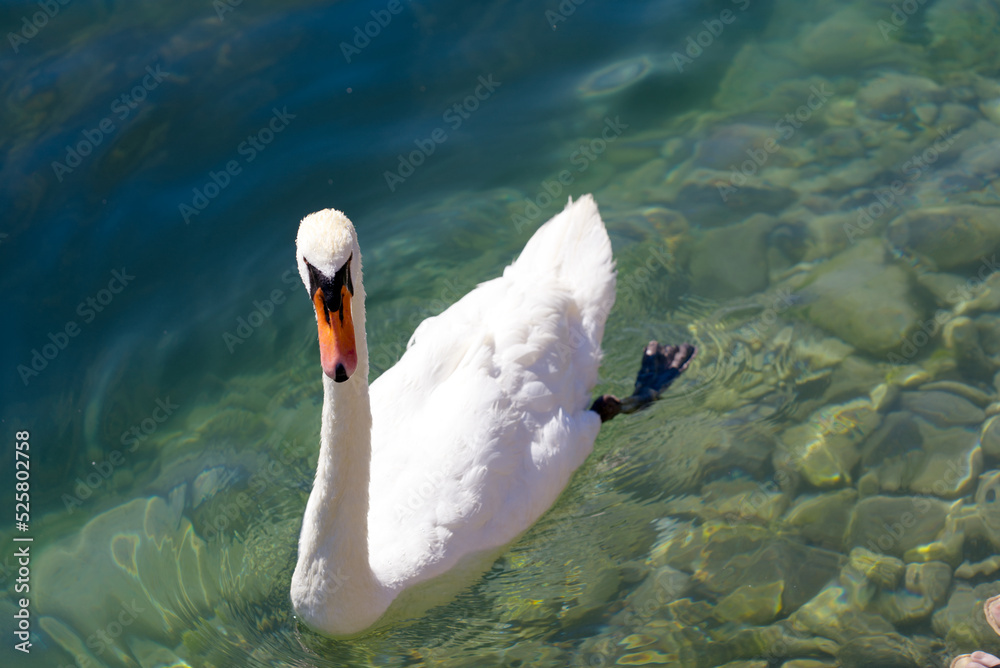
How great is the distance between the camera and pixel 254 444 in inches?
269

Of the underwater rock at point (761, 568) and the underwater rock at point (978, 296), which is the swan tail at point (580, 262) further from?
the underwater rock at point (978, 296)

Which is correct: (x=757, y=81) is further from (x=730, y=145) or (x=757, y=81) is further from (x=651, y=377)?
(x=651, y=377)

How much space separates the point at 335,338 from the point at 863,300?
5.06m

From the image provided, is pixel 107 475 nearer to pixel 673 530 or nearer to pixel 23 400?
pixel 23 400

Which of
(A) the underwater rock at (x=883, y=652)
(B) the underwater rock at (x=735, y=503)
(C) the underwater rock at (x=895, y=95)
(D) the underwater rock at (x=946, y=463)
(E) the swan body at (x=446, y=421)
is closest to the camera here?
(E) the swan body at (x=446, y=421)

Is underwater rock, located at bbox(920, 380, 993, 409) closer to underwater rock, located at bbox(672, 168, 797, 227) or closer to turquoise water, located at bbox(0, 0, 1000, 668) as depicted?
turquoise water, located at bbox(0, 0, 1000, 668)

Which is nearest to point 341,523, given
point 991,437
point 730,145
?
point 991,437

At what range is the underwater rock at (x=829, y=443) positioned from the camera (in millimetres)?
6680

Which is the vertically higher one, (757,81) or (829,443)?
(757,81)

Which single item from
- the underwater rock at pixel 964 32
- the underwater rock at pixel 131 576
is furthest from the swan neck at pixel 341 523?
the underwater rock at pixel 964 32

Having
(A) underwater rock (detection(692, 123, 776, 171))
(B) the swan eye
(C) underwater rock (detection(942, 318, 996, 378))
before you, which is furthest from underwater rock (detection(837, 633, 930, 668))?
(A) underwater rock (detection(692, 123, 776, 171))

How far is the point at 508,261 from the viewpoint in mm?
8094

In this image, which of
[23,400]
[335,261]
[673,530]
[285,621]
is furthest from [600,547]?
[23,400]

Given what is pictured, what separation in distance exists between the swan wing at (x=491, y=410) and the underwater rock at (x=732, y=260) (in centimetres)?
136
